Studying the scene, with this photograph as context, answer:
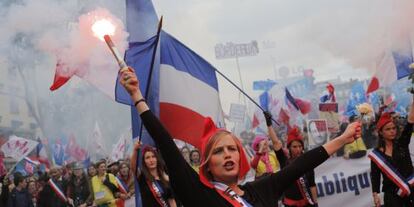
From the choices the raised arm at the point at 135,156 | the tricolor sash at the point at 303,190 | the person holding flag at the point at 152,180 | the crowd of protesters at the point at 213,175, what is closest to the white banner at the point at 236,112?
the crowd of protesters at the point at 213,175

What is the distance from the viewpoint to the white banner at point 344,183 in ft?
28.5

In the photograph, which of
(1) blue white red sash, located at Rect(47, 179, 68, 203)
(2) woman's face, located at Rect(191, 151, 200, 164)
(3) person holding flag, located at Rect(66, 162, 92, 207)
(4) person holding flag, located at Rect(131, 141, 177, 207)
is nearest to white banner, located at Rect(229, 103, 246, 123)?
(2) woman's face, located at Rect(191, 151, 200, 164)

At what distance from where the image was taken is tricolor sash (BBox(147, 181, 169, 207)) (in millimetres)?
4773

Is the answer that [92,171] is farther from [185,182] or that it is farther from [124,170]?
[185,182]

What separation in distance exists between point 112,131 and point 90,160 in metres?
2.02

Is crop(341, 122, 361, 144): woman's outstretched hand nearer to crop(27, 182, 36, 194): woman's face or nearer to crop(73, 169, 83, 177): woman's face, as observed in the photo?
crop(27, 182, 36, 194): woman's face

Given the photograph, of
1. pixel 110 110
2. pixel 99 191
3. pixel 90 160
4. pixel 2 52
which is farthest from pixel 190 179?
pixel 110 110

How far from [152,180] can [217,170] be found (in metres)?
2.57

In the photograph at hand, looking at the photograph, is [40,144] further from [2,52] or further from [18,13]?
[18,13]

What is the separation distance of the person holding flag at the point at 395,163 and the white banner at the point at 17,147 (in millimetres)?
6806

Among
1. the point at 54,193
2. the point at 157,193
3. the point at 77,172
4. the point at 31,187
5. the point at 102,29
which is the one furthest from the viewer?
the point at 77,172

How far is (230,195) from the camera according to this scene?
2363mm

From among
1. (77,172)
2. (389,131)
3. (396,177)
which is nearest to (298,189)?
(396,177)

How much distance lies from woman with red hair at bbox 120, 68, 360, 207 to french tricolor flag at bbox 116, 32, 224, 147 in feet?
12.8
